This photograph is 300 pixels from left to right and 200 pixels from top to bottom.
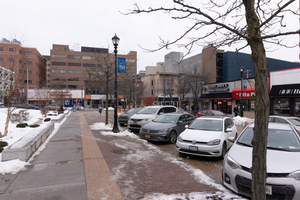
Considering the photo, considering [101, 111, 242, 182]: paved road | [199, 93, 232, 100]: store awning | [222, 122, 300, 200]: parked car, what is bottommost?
[101, 111, 242, 182]: paved road

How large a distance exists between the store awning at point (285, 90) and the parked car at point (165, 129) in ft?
49.2

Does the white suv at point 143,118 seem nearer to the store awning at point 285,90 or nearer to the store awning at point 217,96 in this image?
the store awning at point 285,90

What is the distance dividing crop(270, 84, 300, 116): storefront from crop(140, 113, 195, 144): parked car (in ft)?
49.6

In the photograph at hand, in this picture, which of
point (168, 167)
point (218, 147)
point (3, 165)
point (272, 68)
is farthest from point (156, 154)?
point (272, 68)

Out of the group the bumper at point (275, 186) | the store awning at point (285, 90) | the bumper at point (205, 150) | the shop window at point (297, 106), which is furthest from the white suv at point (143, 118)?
the shop window at point (297, 106)

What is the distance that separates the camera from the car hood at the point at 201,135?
6.92 meters

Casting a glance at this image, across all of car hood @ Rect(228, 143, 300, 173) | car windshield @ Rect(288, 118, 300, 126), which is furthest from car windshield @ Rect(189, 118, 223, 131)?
car windshield @ Rect(288, 118, 300, 126)

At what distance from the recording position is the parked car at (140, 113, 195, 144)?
9242 millimetres

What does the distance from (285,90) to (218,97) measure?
1016 centimetres

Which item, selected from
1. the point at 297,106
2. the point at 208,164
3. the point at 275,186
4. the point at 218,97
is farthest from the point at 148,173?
the point at 218,97

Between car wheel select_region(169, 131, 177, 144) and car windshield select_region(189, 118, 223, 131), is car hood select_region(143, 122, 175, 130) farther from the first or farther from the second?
car windshield select_region(189, 118, 223, 131)

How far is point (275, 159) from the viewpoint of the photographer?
4.14 m

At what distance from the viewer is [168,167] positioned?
5.84 meters

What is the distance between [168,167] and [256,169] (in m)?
3.53
